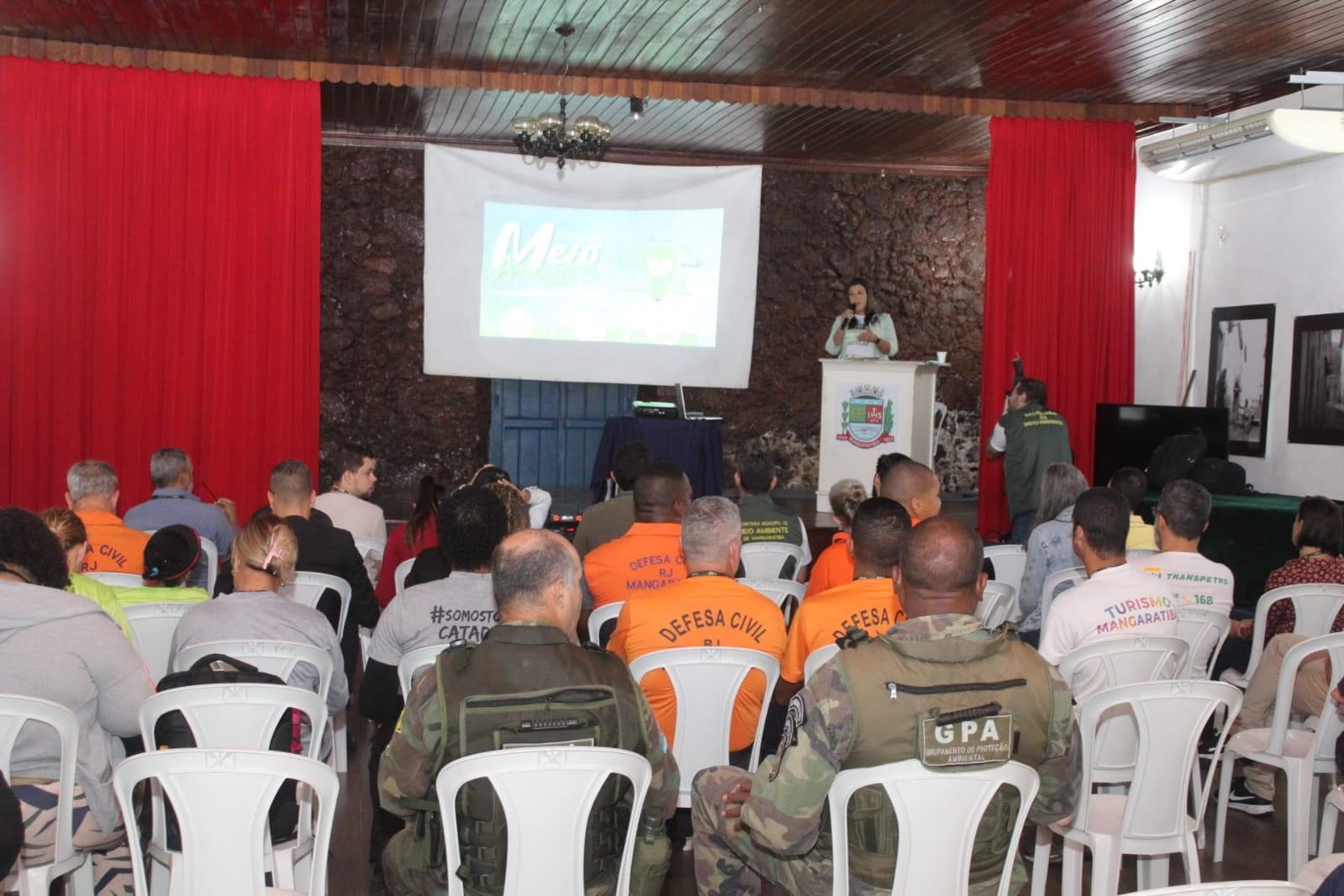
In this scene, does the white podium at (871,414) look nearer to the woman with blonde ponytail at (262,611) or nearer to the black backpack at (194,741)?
the woman with blonde ponytail at (262,611)

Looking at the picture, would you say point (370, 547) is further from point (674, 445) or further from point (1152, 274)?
point (1152, 274)

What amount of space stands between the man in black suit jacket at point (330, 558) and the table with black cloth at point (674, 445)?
4.29 metres

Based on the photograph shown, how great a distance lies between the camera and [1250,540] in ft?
23.3

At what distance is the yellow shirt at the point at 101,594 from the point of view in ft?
9.58

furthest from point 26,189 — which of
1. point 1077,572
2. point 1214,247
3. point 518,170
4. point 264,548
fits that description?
point 1214,247

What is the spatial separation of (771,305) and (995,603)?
7.11 m

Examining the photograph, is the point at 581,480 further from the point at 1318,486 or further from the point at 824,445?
the point at 1318,486

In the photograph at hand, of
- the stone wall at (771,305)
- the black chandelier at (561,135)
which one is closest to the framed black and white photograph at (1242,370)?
the stone wall at (771,305)

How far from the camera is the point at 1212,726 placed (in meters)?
3.93

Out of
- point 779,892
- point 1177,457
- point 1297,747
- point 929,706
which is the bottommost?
point 779,892

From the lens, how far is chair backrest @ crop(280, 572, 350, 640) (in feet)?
13.0

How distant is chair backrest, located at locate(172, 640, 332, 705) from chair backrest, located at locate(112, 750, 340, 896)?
74cm

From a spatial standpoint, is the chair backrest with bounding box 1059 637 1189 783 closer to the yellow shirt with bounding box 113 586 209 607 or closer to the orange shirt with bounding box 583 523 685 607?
the orange shirt with bounding box 583 523 685 607

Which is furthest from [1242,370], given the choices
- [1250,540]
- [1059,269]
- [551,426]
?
[551,426]
